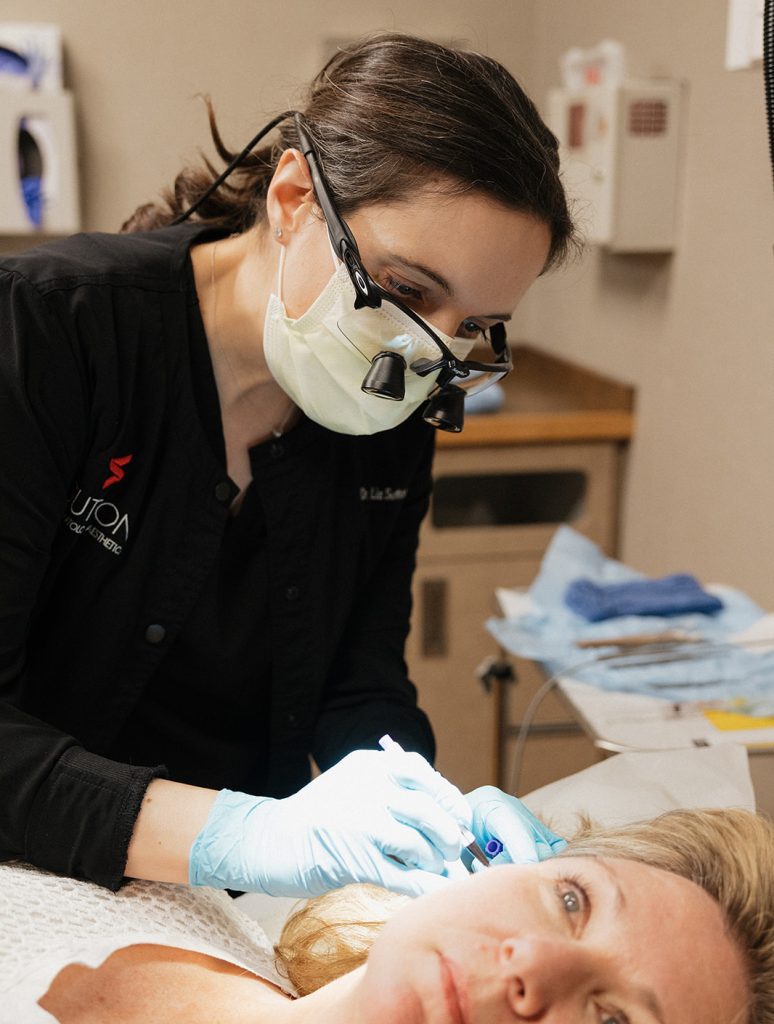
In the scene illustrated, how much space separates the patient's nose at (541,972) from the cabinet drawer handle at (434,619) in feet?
6.42

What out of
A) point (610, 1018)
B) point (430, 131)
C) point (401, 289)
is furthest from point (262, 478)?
point (610, 1018)

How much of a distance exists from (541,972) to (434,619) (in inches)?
79.2

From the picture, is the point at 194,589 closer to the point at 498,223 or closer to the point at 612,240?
the point at 498,223

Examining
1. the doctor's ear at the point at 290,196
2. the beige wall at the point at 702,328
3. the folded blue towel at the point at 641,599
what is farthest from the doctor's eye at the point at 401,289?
the beige wall at the point at 702,328

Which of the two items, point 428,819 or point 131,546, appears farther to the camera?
point 131,546

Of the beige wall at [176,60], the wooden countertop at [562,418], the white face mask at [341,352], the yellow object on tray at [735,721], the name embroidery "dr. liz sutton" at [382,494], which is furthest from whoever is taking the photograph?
the beige wall at [176,60]

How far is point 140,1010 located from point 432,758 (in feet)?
1.91

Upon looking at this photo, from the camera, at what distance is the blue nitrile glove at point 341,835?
42.6 inches

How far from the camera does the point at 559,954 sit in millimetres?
972

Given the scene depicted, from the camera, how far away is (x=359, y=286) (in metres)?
1.20

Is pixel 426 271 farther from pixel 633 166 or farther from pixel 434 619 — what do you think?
pixel 434 619

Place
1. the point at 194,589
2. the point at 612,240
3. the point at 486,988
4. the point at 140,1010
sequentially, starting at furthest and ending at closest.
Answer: the point at 612,240 → the point at 194,589 → the point at 140,1010 → the point at 486,988

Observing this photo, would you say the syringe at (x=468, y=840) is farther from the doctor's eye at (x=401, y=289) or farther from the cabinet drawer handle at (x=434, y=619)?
the cabinet drawer handle at (x=434, y=619)

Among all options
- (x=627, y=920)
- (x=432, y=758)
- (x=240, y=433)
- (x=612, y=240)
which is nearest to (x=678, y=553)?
(x=612, y=240)
